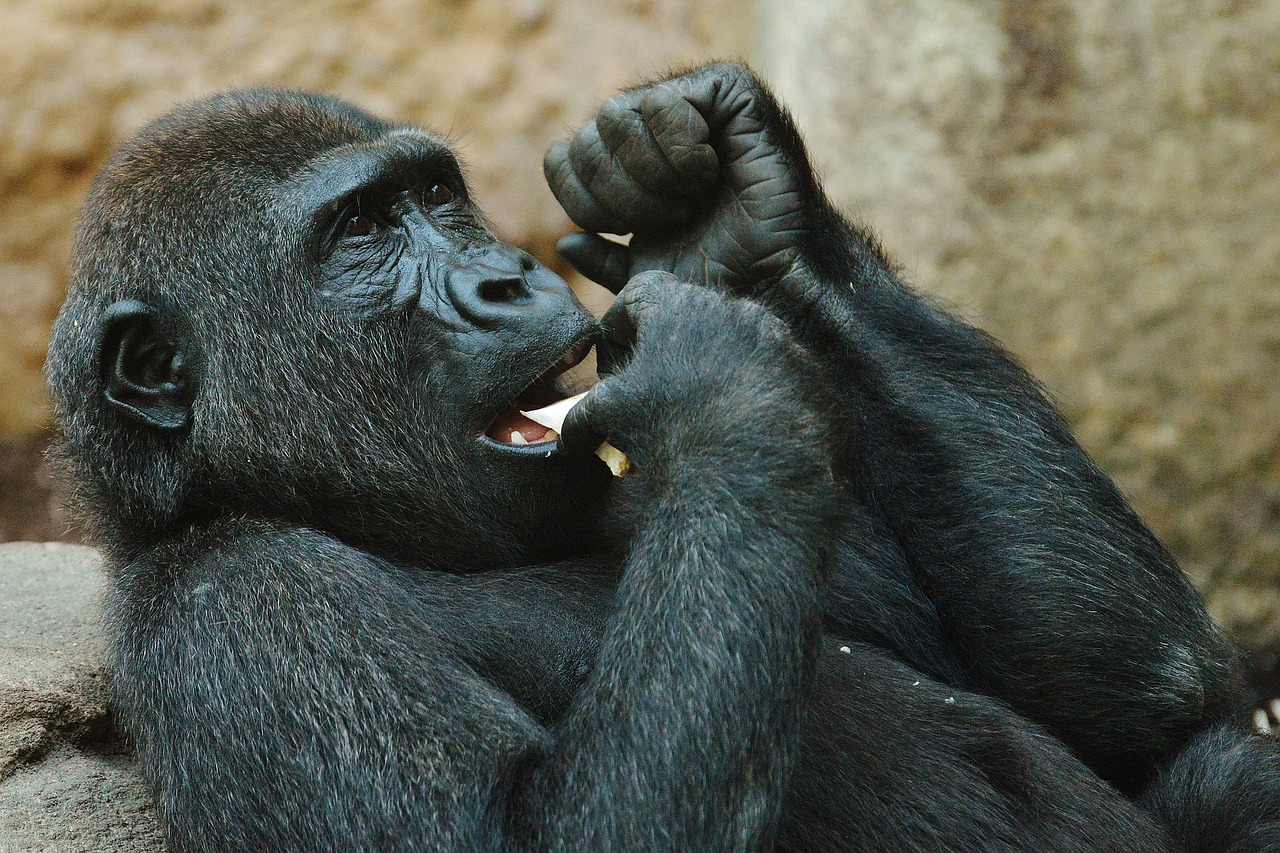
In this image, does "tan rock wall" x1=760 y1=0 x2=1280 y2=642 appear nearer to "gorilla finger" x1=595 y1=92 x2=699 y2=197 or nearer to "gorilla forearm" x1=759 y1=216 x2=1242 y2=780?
"gorilla forearm" x1=759 y1=216 x2=1242 y2=780

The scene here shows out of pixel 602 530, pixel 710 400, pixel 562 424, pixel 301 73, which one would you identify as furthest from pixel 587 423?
pixel 301 73

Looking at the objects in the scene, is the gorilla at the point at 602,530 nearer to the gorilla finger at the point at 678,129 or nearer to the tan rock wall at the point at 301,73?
the gorilla finger at the point at 678,129

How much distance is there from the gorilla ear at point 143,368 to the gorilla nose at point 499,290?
2.11 ft

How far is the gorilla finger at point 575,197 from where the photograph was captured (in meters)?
3.65

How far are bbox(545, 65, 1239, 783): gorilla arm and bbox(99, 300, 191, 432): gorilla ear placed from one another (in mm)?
1135

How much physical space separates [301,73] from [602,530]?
15.5ft

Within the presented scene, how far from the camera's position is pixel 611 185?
3576 mm

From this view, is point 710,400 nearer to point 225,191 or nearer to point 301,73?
A: point 225,191

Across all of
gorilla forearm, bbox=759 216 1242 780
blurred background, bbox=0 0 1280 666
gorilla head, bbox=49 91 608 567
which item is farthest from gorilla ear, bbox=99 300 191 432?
blurred background, bbox=0 0 1280 666

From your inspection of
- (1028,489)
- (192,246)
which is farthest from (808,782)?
(192,246)

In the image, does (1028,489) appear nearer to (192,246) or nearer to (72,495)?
(192,246)

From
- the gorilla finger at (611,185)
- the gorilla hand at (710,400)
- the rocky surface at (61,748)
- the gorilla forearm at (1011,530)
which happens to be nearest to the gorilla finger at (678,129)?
the gorilla finger at (611,185)

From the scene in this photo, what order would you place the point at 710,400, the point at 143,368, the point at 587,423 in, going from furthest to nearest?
the point at 143,368, the point at 587,423, the point at 710,400

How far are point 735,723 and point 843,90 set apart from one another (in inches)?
185
